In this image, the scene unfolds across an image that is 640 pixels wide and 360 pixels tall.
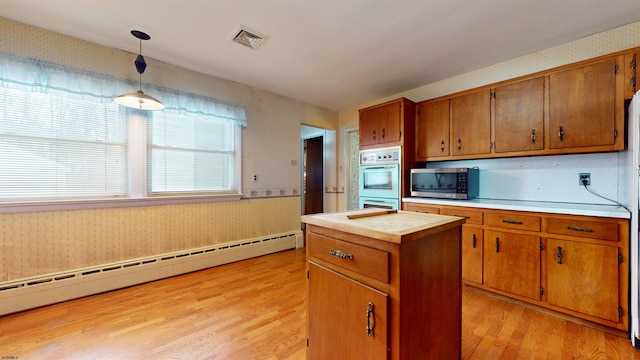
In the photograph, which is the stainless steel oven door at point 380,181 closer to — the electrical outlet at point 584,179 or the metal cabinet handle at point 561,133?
the metal cabinet handle at point 561,133

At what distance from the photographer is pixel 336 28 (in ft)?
6.99

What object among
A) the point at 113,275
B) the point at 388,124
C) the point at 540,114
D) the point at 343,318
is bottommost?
the point at 113,275

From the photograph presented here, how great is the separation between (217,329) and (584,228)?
2.93m

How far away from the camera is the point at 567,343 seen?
1690mm

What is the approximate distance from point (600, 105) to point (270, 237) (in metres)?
3.84

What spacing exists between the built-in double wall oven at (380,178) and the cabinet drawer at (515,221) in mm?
1085

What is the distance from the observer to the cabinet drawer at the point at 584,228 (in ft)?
5.79

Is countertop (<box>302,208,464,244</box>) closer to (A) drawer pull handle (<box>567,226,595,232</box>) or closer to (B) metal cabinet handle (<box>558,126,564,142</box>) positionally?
(A) drawer pull handle (<box>567,226,595,232</box>)

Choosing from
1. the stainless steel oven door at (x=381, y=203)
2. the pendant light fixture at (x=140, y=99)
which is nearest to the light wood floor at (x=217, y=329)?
the stainless steel oven door at (x=381, y=203)

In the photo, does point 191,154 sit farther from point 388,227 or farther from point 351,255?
point 388,227


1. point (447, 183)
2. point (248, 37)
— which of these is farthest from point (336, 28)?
point (447, 183)

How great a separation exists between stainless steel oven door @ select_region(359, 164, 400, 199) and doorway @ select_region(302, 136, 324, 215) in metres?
1.62

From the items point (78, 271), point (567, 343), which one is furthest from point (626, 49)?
point (78, 271)

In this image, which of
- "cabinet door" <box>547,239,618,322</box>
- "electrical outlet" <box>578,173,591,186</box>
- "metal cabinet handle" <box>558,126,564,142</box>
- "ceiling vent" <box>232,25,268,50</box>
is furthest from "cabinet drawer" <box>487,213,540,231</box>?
"ceiling vent" <box>232,25,268,50</box>
